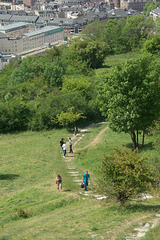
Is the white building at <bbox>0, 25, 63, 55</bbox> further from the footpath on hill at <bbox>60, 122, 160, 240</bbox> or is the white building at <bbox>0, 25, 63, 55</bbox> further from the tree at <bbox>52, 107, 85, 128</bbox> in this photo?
the footpath on hill at <bbox>60, 122, 160, 240</bbox>

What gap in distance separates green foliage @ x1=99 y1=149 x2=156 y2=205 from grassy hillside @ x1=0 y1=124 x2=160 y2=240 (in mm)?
817

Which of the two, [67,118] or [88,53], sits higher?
[88,53]

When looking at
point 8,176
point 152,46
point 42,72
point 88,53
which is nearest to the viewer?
point 8,176

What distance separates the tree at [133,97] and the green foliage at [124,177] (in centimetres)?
996

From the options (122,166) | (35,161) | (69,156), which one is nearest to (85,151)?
(69,156)

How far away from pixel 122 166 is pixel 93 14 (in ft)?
535

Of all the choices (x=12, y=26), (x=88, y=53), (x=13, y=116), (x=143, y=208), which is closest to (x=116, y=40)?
(x=88, y=53)

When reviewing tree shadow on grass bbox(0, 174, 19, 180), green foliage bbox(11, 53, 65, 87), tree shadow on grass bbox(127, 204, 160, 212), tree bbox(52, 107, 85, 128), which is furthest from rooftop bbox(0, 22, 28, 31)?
tree shadow on grass bbox(127, 204, 160, 212)

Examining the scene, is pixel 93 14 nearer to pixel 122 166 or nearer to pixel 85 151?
pixel 85 151

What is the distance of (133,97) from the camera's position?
27.7 metres

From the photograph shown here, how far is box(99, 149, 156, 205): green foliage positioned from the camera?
16.7 metres

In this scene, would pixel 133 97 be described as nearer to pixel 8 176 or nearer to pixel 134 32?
pixel 8 176

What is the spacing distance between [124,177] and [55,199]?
5.23 meters

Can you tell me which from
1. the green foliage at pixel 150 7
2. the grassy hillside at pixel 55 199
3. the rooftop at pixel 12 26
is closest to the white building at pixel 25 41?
the rooftop at pixel 12 26
